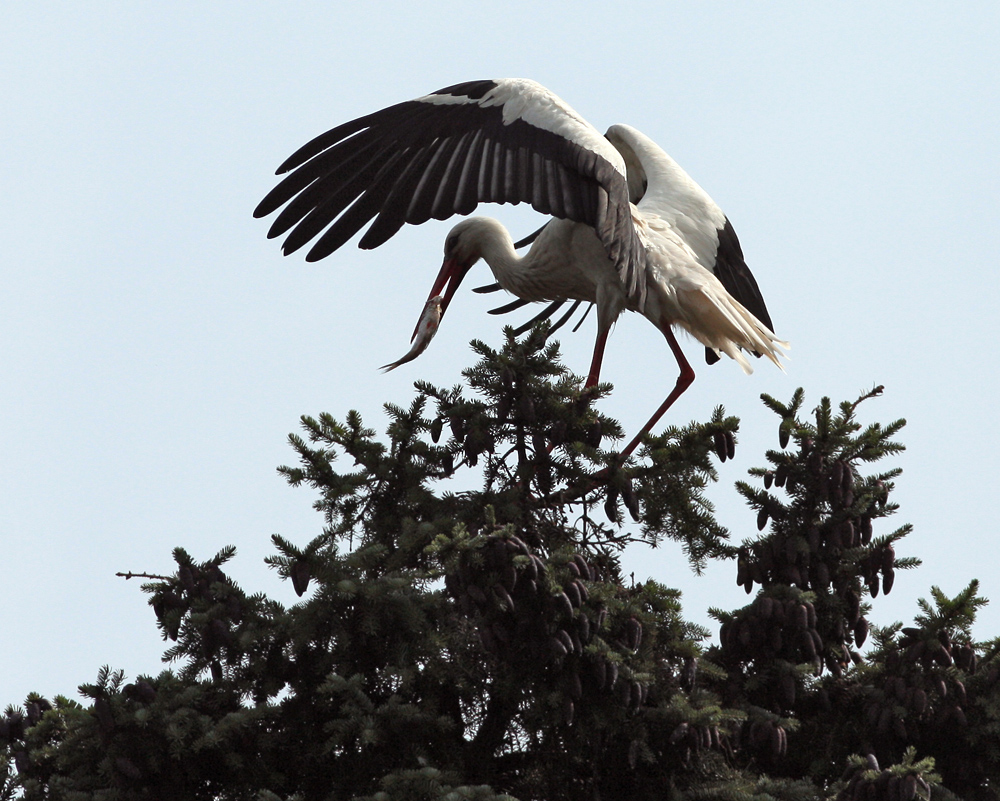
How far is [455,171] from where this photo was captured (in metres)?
5.57

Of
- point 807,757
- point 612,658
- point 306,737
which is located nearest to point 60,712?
point 306,737

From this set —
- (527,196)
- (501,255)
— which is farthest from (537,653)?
(501,255)

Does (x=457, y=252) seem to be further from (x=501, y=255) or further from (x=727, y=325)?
(x=727, y=325)

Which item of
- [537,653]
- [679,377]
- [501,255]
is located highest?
[501,255]

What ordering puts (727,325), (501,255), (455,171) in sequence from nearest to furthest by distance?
(455,171) → (727,325) → (501,255)

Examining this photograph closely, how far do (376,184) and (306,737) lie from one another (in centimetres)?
267

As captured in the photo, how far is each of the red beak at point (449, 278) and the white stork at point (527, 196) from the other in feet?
1.85

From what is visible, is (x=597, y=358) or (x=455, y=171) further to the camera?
(x=597, y=358)

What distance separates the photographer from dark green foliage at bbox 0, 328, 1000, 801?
377cm

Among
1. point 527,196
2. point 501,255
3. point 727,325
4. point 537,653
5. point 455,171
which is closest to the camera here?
point 537,653

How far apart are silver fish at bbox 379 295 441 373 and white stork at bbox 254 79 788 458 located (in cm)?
52

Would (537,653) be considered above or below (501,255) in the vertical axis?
below

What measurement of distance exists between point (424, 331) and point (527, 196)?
3.95ft

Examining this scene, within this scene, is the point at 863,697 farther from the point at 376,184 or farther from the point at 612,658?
the point at 376,184
